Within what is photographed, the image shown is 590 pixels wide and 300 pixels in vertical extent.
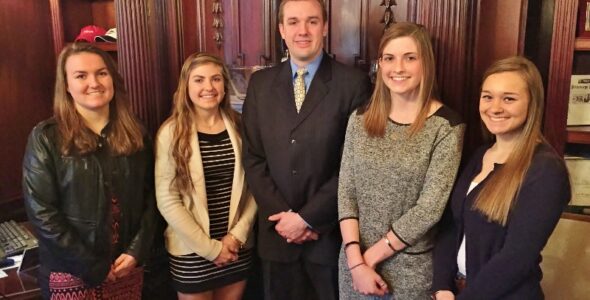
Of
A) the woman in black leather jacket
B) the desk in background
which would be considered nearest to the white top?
the woman in black leather jacket

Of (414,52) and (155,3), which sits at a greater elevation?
(155,3)

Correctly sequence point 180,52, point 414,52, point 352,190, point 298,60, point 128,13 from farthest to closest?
1. point 180,52
2. point 128,13
3. point 298,60
4. point 352,190
5. point 414,52

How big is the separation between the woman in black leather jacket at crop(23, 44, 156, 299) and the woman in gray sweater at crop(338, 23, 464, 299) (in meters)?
0.73

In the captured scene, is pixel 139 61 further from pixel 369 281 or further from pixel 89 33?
pixel 369 281

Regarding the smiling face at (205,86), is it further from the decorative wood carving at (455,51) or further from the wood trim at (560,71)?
the wood trim at (560,71)

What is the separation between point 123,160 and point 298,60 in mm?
654

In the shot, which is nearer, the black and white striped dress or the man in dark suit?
the man in dark suit

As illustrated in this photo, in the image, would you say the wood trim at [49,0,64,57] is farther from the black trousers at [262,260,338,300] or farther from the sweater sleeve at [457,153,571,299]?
the sweater sleeve at [457,153,571,299]

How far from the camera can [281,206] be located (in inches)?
68.9

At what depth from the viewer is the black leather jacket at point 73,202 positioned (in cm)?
158

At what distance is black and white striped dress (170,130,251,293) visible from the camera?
1.85 m

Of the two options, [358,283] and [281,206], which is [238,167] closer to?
[281,206]

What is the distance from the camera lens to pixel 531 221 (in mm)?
1197

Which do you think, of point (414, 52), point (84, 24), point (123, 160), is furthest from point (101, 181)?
point (84, 24)
